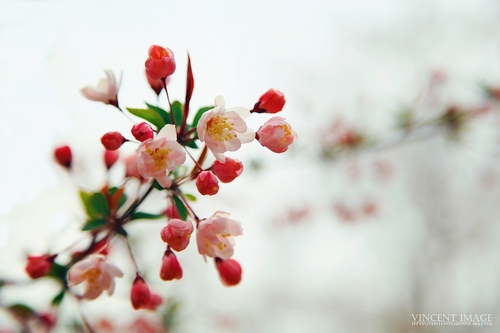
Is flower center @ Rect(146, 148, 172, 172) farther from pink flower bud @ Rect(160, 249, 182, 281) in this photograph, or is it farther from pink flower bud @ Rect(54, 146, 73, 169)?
pink flower bud @ Rect(54, 146, 73, 169)

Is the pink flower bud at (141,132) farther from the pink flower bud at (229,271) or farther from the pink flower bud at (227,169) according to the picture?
the pink flower bud at (229,271)

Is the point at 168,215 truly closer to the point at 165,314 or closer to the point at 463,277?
the point at 165,314

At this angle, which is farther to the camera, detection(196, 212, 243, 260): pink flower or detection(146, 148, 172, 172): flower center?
detection(196, 212, 243, 260): pink flower

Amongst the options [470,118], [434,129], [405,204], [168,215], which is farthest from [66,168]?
[405,204]

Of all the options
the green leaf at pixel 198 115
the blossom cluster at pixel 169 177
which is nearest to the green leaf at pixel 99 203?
the blossom cluster at pixel 169 177

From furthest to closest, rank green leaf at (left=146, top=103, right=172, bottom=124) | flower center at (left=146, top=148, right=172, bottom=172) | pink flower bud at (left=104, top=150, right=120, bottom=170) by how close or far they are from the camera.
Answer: pink flower bud at (left=104, top=150, right=120, bottom=170) < green leaf at (left=146, top=103, right=172, bottom=124) < flower center at (left=146, top=148, right=172, bottom=172)

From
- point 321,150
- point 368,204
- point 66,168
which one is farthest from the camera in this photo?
point 368,204

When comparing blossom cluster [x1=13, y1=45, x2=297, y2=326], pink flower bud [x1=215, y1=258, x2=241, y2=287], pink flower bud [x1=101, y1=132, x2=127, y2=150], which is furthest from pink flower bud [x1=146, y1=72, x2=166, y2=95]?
pink flower bud [x1=215, y1=258, x2=241, y2=287]

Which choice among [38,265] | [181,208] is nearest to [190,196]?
A: [181,208]
